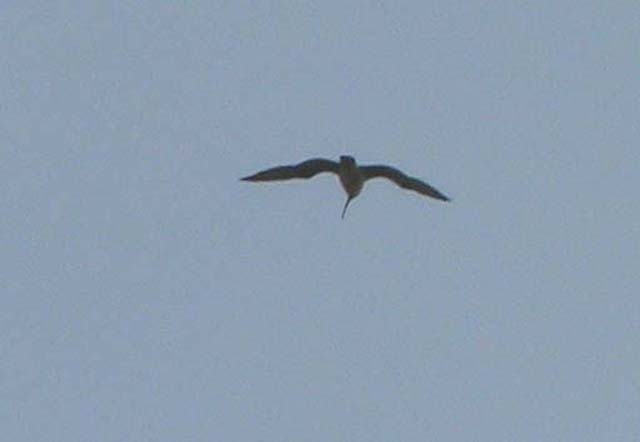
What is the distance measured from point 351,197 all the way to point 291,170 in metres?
1.54

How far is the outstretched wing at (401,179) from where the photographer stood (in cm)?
8531

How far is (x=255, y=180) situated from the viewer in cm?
8531

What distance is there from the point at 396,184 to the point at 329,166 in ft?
5.96

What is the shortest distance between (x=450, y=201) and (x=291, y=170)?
3770mm

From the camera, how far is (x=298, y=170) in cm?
8519

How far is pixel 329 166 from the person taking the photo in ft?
279

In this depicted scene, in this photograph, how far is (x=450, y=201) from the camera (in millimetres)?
85000

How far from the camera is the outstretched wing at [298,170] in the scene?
278ft

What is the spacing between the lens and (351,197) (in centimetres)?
8531

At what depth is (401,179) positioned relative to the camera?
85812 mm

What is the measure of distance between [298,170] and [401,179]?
250 cm

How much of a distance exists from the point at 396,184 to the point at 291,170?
8.33ft

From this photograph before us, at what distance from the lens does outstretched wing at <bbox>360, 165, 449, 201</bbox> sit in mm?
85312

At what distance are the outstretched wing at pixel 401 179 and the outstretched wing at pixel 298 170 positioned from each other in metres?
0.82
